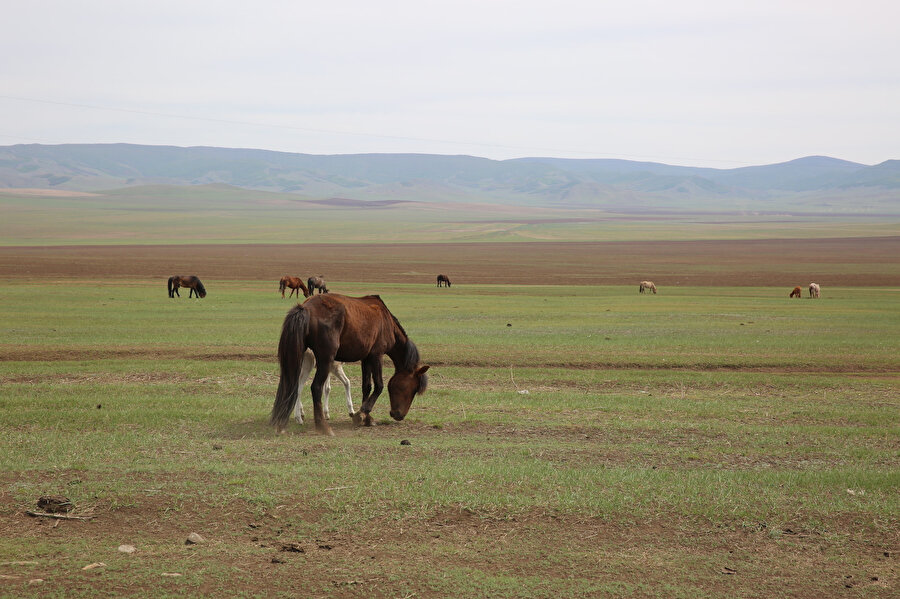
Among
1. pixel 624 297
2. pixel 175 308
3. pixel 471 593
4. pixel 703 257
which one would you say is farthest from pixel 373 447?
pixel 703 257

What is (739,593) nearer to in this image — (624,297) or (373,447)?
(373,447)

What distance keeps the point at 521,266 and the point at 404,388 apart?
235 ft

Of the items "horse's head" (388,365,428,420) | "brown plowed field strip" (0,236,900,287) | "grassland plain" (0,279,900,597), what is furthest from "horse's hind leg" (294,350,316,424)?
"brown plowed field strip" (0,236,900,287)

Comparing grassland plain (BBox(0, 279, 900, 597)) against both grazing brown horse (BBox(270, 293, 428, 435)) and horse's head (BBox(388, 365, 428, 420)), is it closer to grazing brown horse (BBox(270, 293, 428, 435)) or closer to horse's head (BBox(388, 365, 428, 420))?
horse's head (BBox(388, 365, 428, 420))

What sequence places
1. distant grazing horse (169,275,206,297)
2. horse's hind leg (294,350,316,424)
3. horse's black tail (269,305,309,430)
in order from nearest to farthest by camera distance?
horse's black tail (269,305,309,430) → horse's hind leg (294,350,316,424) → distant grazing horse (169,275,206,297)

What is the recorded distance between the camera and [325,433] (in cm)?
1154

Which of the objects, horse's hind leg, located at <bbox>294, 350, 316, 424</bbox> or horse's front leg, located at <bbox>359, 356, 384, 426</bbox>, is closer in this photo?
horse's hind leg, located at <bbox>294, 350, 316, 424</bbox>

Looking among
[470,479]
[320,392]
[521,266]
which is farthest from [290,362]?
[521,266]

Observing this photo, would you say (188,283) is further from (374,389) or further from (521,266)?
(521,266)

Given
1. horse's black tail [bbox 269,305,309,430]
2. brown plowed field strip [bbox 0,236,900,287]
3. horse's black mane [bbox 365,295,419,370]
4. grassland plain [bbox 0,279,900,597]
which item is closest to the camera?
grassland plain [bbox 0,279,900,597]

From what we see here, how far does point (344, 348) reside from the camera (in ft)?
39.5

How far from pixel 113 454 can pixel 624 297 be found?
39.5m

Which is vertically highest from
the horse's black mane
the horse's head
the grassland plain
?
the horse's black mane

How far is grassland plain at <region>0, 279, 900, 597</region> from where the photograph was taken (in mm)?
6527
